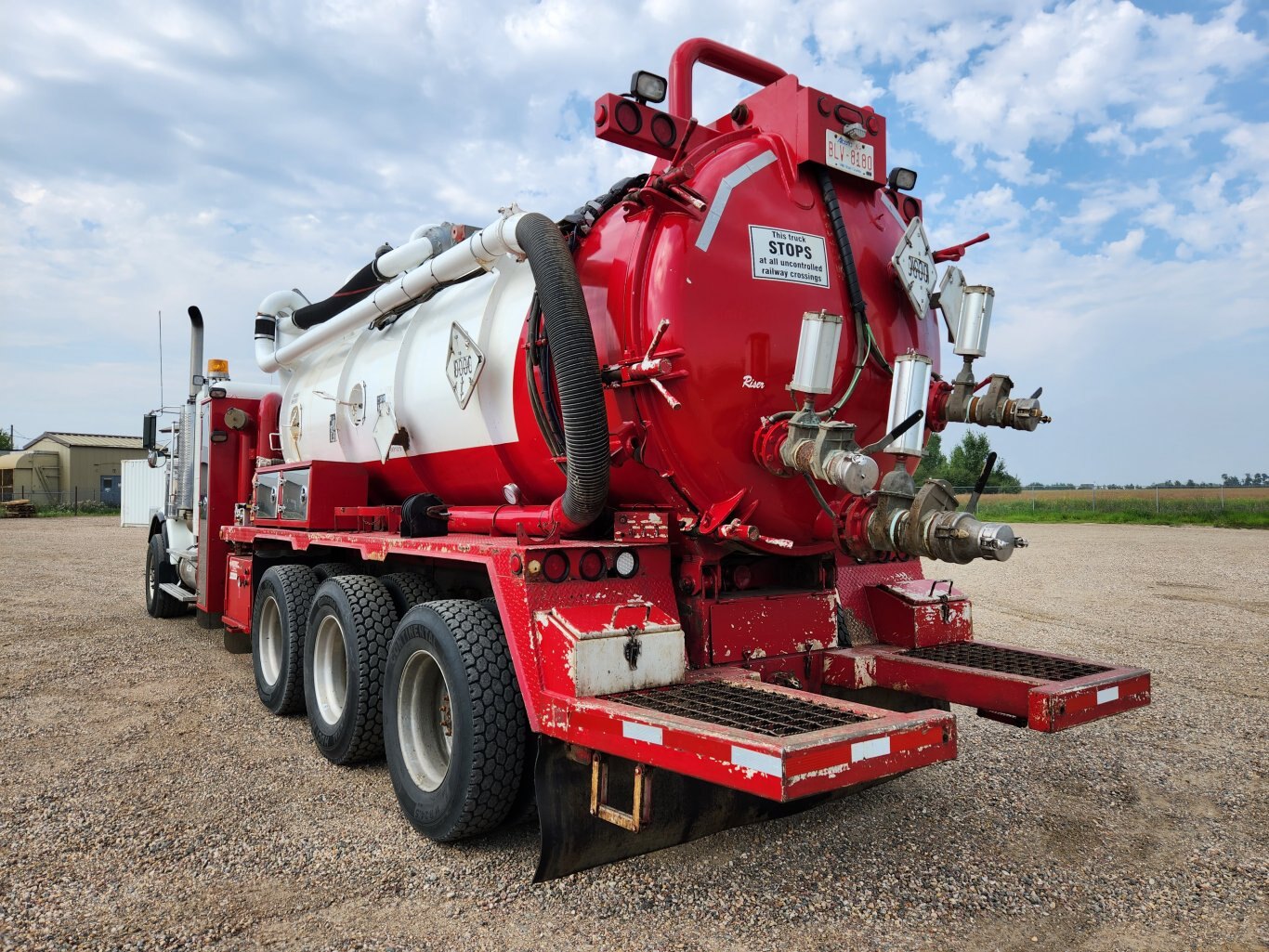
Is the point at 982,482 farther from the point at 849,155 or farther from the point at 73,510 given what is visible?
the point at 73,510

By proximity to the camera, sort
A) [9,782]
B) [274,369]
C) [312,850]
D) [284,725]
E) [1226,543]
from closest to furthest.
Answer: [312,850], [9,782], [284,725], [274,369], [1226,543]

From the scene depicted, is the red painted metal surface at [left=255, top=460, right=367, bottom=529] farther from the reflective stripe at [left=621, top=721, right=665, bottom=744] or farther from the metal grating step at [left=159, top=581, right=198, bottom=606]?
the metal grating step at [left=159, top=581, right=198, bottom=606]

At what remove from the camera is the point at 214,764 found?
5.02m

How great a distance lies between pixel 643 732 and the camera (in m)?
2.95

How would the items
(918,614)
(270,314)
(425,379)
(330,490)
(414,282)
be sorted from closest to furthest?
(918,614) → (414,282) → (425,379) → (330,490) → (270,314)

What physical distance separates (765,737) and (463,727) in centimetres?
146

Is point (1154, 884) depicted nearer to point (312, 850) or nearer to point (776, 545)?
point (776, 545)

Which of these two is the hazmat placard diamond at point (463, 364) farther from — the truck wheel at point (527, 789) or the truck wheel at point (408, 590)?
the truck wheel at point (527, 789)

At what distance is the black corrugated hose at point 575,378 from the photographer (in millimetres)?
3682

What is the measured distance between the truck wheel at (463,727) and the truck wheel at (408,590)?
759 mm

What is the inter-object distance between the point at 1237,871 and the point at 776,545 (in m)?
2.31

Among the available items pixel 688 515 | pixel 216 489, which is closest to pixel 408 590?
pixel 688 515

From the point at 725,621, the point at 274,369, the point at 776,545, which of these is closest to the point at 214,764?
the point at 725,621

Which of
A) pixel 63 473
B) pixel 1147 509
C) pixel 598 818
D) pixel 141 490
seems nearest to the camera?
pixel 598 818
